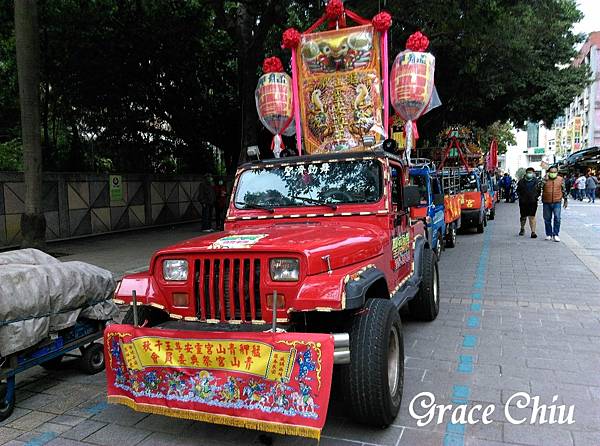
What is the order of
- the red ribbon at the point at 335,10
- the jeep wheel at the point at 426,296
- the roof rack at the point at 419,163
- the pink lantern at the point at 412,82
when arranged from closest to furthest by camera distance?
the jeep wheel at the point at 426,296, the pink lantern at the point at 412,82, the red ribbon at the point at 335,10, the roof rack at the point at 419,163

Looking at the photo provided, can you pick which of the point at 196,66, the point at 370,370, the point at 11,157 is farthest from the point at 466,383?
the point at 196,66

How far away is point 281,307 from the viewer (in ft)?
10.4

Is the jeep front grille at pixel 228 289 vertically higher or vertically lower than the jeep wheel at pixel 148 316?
higher

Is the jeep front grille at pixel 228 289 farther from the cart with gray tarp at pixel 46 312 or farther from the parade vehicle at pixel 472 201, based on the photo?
the parade vehicle at pixel 472 201

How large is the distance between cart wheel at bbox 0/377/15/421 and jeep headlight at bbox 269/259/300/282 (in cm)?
228

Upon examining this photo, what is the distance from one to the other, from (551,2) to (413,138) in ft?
33.1

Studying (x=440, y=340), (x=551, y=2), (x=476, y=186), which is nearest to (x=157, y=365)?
(x=440, y=340)

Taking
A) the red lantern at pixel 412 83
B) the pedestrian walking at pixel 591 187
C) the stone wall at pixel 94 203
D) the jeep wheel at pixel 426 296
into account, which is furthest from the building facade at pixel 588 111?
the jeep wheel at pixel 426 296

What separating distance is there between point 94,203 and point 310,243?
12314mm

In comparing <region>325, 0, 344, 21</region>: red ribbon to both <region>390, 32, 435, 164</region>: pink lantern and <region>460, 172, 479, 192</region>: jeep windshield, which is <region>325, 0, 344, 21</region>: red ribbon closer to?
<region>390, 32, 435, 164</region>: pink lantern

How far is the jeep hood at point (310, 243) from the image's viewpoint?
322 cm

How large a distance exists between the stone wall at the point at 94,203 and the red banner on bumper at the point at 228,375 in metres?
10.1

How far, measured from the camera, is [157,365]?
3139 millimetres

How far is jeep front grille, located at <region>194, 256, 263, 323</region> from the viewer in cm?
321
